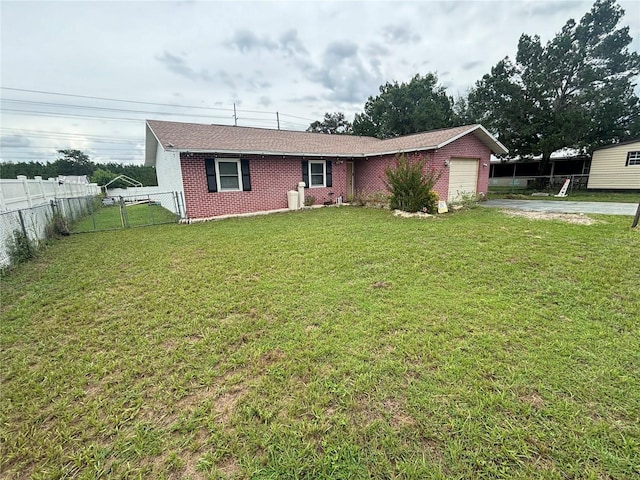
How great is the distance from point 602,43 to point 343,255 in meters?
23.8

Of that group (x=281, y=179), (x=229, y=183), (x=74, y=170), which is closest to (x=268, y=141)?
(x=281, y=179)

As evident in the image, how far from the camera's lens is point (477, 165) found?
45.7 feet

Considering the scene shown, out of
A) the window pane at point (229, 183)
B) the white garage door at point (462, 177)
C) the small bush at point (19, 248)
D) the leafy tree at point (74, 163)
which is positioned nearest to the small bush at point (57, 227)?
the small bush at point (19, 248)

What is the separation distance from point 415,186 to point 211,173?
752 centimetres

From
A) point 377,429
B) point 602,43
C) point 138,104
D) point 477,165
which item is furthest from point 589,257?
point 138,104

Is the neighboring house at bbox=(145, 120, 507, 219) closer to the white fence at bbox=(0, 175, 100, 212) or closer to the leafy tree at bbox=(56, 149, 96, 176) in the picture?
the white fence at bbox=(0, 175, 100, 212)

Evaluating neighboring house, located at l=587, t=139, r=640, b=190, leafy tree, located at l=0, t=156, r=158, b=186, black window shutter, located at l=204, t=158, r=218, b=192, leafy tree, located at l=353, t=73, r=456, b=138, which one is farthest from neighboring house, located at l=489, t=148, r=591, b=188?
leafy tree, located at l=0, t=156, r=158, b=186

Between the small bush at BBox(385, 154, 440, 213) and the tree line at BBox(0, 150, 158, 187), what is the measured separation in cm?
3234

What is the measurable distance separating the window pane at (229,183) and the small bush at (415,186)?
5.99m

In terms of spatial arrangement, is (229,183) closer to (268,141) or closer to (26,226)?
(268,141)

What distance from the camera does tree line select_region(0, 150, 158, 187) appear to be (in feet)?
123

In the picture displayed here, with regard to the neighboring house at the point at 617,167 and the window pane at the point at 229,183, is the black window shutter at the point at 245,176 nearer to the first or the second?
the window pane at the point at 229,183

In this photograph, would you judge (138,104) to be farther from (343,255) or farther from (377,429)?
(377,429)

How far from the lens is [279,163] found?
1221 cm
